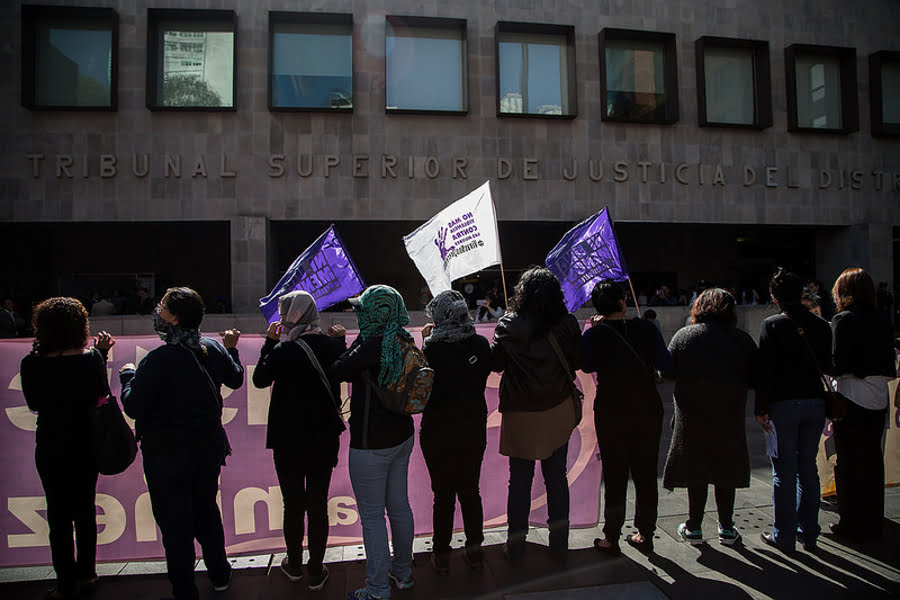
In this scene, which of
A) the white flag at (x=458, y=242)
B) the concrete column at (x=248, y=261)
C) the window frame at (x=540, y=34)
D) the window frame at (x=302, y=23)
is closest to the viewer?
the white flag at (x=458, y=242)

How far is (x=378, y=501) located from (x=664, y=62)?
1551 cm

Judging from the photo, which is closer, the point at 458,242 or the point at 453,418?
the point at 453,418

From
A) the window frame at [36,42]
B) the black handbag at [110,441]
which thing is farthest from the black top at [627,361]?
the window frame at [36,42]

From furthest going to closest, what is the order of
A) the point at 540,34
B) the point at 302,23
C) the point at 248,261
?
the point at 540,34 < the point at 302,23 < the point at 248,261

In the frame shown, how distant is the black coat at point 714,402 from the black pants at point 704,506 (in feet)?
0.39

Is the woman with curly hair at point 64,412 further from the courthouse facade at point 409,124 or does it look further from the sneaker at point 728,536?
the courthouse facade at point 409,124

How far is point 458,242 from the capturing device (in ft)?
15.8

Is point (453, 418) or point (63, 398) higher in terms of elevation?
point (63, 398)

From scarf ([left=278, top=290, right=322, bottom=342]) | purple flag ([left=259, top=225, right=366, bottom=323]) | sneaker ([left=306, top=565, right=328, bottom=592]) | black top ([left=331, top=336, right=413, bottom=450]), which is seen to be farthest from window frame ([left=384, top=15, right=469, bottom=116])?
sneaker ([left=306, top=565, right=328, bottom=592])

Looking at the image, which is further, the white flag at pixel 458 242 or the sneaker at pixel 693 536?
the white flag at pixel 458 242

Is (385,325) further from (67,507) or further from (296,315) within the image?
(67,507)

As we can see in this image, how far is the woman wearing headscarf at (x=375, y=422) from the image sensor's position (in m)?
3.24

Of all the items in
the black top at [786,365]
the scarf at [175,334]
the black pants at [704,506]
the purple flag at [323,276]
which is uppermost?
the purple flag at [323,276]

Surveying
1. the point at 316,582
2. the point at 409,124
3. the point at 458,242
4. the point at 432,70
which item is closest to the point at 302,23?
the point at 432,70
